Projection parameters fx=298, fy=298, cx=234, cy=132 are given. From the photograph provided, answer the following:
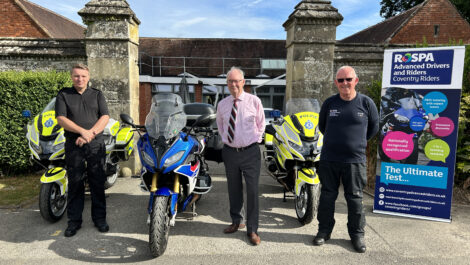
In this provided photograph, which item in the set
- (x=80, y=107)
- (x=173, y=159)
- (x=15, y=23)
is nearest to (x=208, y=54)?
(x=15, y=23)

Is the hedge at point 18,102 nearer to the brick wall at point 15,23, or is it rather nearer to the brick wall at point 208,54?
the brick wall at point 15,23

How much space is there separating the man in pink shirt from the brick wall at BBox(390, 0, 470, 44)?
18317mm

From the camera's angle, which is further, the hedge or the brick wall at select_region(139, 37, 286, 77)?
the brick wall at select_region(139, 37, 286, 77)

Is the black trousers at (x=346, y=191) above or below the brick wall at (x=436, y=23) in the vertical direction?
below

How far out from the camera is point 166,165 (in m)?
2.99

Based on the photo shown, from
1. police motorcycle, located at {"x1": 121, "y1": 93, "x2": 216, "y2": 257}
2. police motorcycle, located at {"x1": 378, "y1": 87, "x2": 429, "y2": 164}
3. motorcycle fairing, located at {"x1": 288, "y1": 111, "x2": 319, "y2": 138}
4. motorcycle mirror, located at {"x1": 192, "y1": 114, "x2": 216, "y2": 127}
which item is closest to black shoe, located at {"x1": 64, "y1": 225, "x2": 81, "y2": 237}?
police motorcycle, located at {"x1": 121, "y1": 93, "x2": 216, "y2": 257}

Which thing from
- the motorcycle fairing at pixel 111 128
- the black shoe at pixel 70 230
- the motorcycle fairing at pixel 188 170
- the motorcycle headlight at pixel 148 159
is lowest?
the black shoe at pixel 70 230

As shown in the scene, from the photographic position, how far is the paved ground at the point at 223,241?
2998 millimetres

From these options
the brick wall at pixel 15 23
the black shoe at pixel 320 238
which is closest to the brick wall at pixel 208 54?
Answer: the brick wall at pixel 15 23

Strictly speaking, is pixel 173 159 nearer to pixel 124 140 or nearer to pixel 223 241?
pixel 223 241

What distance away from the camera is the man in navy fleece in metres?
3.15

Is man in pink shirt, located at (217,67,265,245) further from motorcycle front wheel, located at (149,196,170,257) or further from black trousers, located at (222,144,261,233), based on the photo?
motorcycle front wheel, located at (149,196,170,257)

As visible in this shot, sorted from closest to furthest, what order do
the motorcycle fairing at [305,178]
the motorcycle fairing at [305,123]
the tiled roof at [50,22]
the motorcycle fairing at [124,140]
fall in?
the motorcycle fairing at [305,178], the motorcycle fairing at [305,123], the motorcycle fairing at [124,140], the tiled roof at [50,22]

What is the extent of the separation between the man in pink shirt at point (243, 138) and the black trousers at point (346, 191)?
74 centimetres
